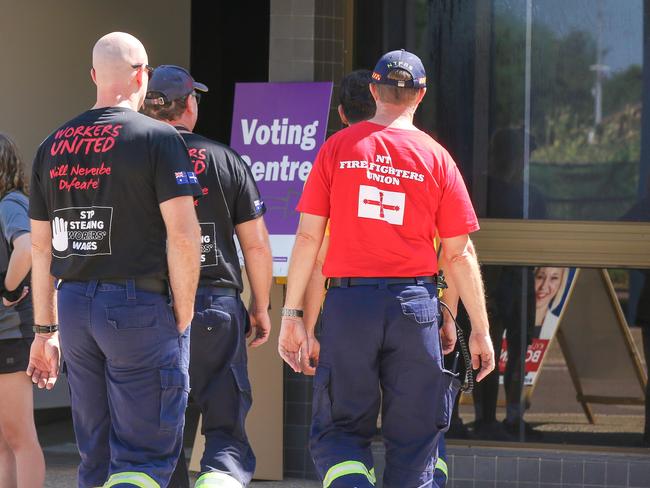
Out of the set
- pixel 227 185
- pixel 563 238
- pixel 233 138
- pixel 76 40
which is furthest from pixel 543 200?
pixel 76 40

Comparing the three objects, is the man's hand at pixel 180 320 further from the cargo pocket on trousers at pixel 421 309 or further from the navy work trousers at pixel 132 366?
the cargo pocket on trousers at pixel 421 309

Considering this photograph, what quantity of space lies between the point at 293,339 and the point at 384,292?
1.42 feet

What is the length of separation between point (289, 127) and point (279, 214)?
48 cm

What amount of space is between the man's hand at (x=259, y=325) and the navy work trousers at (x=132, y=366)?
82 centimetres

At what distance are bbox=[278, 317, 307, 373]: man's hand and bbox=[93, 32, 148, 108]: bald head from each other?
107 cm

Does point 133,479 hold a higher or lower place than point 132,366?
lower

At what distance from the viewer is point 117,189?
13.9 ft

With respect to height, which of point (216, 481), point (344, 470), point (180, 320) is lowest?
point (216, 481)

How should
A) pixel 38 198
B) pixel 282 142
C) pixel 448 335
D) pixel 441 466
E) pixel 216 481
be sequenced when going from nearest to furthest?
1. pixel 38 198
2. pixel 216 481
3. pixel 441 466
4. pixel 448 335
5. pixel 282 142

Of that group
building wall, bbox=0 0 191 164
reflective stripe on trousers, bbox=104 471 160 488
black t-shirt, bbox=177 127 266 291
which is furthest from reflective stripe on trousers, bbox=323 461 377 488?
building wall, bbox=0 0 191 164

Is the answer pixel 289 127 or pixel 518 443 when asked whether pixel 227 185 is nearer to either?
pixel 289 127

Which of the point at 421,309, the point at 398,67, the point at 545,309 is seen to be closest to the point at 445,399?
the point at 421,309

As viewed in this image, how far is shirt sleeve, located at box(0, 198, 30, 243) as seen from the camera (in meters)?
5.33

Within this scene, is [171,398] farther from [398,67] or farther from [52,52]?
[52,52]
